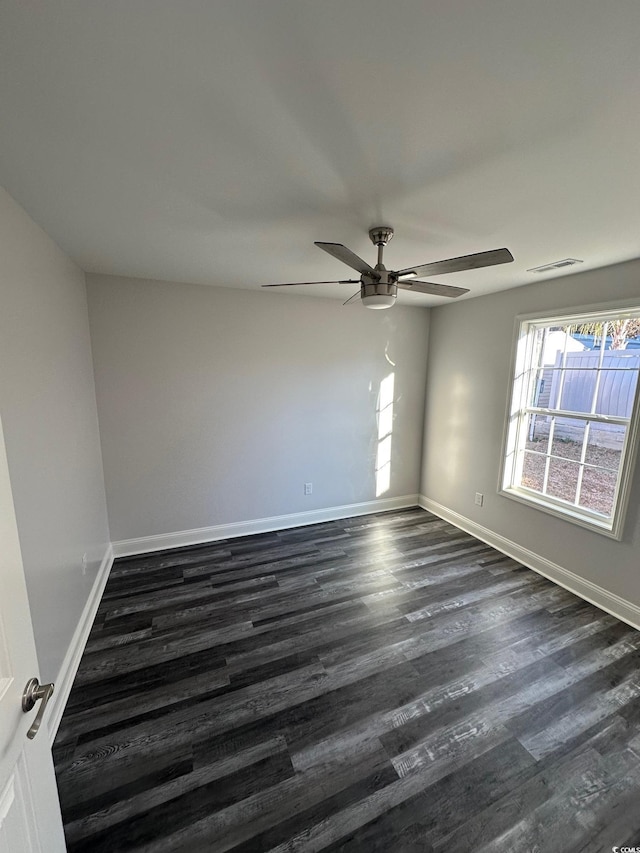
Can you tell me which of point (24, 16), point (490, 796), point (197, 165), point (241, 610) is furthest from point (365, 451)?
point (24, 16)

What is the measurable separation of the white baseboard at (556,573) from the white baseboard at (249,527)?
731 mm

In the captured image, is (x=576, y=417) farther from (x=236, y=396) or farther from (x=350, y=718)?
(x=236, y=396)

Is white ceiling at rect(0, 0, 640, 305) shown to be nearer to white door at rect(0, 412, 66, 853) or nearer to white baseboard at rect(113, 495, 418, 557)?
white door at rect(0, 412, 66, 853)

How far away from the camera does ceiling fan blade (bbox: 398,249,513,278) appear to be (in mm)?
1517

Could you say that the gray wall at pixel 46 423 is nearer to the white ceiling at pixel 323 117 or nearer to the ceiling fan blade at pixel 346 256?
the white ceiling at pixel 323 117

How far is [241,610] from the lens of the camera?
2514 mm

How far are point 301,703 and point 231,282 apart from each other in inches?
121

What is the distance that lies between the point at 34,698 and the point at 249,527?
9.43 ft

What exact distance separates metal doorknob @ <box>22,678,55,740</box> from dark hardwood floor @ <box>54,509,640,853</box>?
2.87 feet

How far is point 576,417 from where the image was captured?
2.82 meters

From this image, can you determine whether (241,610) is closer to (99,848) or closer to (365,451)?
(99,848)

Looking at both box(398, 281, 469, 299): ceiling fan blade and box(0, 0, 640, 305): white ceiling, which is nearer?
box(0, 0, 640, 305): white ceiling

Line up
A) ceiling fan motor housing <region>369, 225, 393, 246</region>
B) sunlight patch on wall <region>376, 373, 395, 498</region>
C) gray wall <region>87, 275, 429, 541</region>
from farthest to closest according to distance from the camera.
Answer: sunlight patch on wall <region>376, 373, 395, 498</region>, gray wall <region>87, 275, 429, 541</region>, ceiling fan motor housing <region>369, 225, 393, 246</region>

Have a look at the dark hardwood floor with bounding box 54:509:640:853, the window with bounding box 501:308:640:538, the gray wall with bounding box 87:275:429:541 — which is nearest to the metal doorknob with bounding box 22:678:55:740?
the dark hardwood floor with bounding box 54:509:640:853
